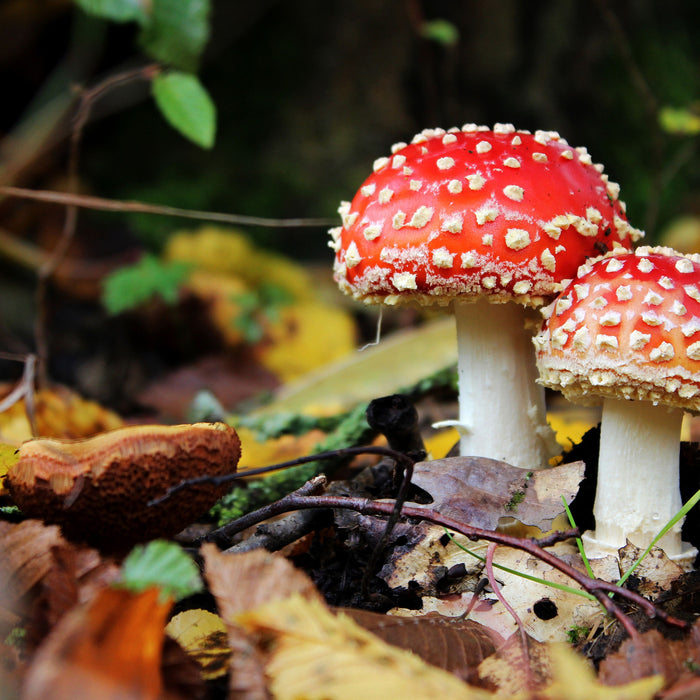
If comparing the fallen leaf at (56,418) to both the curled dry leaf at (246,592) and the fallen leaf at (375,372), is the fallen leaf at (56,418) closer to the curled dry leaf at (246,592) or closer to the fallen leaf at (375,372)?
the fallen leaf at (375,372)

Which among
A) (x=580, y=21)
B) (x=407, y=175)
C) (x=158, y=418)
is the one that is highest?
(x=580, y=21)

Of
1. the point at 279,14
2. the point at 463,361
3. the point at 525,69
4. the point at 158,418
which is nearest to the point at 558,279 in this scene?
the point at 463,361

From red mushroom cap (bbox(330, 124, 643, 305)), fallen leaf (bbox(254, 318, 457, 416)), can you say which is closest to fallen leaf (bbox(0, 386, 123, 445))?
fallen leaf (bbox(254, 318, 457, 416))

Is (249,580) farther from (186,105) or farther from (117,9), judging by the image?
(117,9)

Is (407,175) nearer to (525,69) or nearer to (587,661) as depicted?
(587,661)

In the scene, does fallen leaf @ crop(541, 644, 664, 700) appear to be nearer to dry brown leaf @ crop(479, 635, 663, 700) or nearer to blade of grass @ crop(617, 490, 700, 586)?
dry brown leaf @ crop(479, 635, 663, 700)

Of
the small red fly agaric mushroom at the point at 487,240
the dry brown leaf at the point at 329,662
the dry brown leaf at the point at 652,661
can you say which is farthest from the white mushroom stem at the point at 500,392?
the dry brown leaf at the point at 329,662

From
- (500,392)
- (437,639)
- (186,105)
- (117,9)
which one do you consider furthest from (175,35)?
(437,639)
